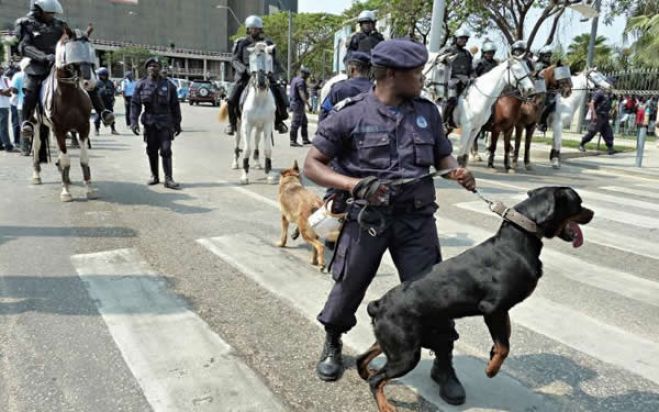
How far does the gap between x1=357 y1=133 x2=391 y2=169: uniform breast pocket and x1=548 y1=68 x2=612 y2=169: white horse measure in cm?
1165

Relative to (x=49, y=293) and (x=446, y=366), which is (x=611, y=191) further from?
(x=49, y=293)

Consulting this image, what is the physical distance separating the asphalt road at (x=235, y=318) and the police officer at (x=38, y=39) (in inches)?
75.2

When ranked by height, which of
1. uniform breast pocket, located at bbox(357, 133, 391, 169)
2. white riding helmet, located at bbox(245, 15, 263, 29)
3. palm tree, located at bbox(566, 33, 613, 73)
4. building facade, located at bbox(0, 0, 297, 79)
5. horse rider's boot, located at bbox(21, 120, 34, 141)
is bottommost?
horse rider's boot, located at bbox(21, 120, 34, 141)

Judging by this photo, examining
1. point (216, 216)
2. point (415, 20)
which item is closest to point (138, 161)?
point (216, 216)

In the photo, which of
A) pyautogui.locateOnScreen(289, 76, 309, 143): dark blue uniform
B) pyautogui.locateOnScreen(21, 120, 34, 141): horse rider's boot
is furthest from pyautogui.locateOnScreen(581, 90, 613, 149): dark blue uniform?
pyautogui.locateOnScreen(21, 120, 34, 141): horse rider's boot

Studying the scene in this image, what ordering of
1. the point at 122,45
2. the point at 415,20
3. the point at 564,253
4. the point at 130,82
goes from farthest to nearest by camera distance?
the point at 122,45 < the point at 415,20 < the point at 130,82 < the point at 564,253

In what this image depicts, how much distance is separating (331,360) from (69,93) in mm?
6618

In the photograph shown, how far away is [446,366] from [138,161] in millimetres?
10783

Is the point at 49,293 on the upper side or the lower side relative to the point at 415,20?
lower

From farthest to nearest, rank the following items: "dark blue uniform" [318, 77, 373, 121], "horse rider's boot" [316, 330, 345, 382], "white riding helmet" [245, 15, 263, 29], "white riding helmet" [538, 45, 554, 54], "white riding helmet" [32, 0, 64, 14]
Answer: "white riding helmet" [538, 45, 554, 54]
"white riding helmet" [245, 15, 263, 29]
"white riding helmet" [32, 0, 64, 14]
"dark blue uniform" [318, 77, 373, 121]
"horse rider's boot" [316, 330, 345, 382]

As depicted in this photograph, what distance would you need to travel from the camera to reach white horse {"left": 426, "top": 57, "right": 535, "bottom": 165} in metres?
11.3

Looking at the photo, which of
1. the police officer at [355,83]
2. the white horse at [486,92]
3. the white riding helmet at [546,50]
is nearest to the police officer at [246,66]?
the white horse at [486,92]

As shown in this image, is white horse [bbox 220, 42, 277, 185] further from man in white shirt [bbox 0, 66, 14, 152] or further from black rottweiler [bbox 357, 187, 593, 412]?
black rottweiler [bbox 357, 187, 593, 412]

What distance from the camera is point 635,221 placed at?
8.00 m
